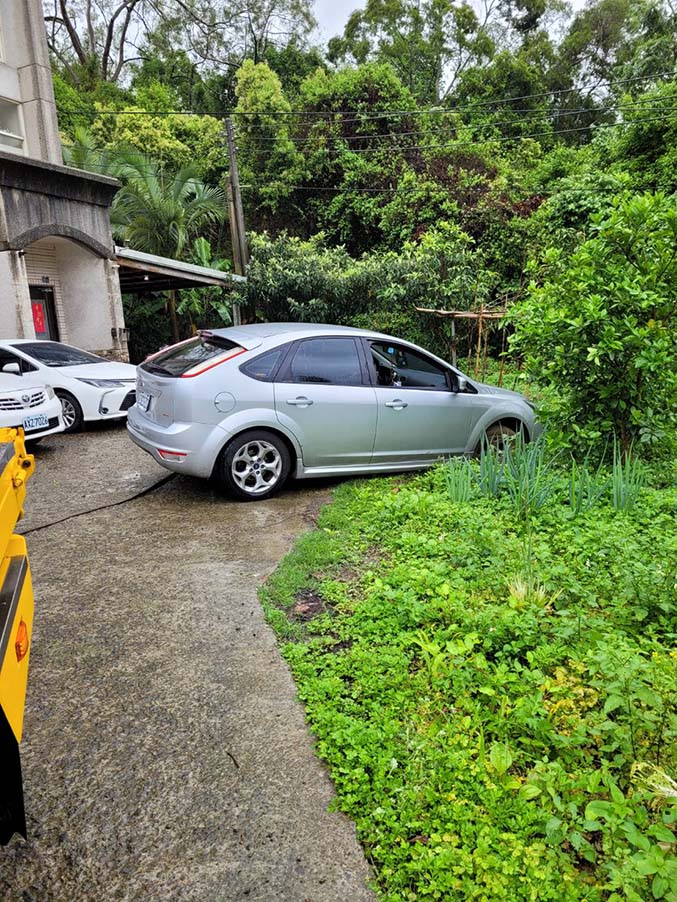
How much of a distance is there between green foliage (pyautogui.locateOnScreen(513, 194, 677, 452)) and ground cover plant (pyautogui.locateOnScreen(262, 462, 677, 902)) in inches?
52.1

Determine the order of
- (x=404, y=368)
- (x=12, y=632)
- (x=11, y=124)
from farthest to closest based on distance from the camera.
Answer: (x=11, y=124) < (x=404, y=368) < (x=12, y=632)

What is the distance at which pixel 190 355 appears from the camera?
19.7 ft

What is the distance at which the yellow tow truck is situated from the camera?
1804mm

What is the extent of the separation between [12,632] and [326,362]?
451 centimetres

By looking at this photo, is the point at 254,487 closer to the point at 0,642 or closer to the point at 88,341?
the point at 0,642

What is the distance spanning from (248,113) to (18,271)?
52.6ft

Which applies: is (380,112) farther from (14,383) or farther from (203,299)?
(14,383)

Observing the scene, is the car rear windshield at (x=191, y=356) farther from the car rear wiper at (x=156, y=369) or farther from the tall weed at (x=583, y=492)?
the tall weed at (x=583, y=492)

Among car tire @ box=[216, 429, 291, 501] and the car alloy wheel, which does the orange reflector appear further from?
the car alloy wheel

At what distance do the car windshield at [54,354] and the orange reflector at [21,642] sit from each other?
8109 mm

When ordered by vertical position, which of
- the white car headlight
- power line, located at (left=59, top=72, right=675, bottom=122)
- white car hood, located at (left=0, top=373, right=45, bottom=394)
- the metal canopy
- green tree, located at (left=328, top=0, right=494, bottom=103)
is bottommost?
the white car headlight

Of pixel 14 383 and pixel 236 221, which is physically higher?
pixel 236 221

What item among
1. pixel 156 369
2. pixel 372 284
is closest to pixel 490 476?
pixel 156 369

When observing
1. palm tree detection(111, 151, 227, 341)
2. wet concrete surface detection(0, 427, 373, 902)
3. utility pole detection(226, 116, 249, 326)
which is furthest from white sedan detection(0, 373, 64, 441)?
palm tree detection(111, 151, 227, 341)
